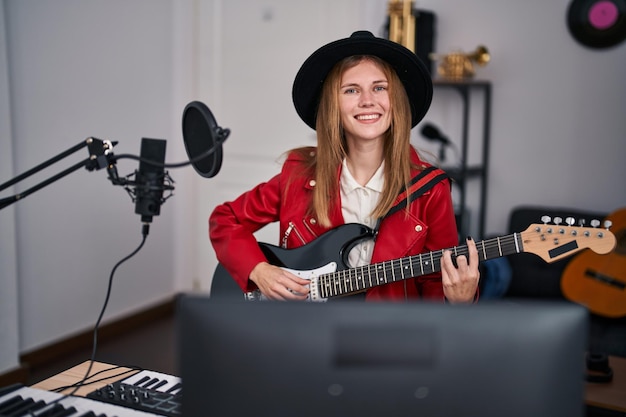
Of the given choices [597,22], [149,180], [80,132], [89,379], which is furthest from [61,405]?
[597,22]

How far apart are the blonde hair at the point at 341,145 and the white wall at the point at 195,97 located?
1.75 meters

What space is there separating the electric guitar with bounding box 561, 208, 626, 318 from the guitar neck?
1719 millimetres

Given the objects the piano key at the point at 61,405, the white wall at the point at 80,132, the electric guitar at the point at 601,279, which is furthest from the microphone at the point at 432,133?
the piano key at the point at 61,405

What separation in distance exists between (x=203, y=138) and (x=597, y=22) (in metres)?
3.01

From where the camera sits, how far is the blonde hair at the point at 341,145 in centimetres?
187

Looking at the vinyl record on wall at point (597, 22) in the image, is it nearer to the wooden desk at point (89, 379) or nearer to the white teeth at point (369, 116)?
the white teeth at point (369, 116)

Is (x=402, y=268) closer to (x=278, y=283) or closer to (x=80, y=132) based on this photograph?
(x=278, y=283)

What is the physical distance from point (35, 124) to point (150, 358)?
1363 mm

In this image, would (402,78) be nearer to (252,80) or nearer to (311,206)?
(311,206)

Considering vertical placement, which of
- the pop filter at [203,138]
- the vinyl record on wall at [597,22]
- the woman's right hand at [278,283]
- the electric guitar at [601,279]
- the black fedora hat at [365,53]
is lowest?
the electric guitar at [601,279]

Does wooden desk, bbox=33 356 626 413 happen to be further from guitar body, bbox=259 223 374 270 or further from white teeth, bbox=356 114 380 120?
white teeth, bbox=356 114 380 120

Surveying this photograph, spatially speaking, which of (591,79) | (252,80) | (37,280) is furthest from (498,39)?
(37,280)

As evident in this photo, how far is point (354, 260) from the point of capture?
1.95 metres

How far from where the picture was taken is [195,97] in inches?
178
